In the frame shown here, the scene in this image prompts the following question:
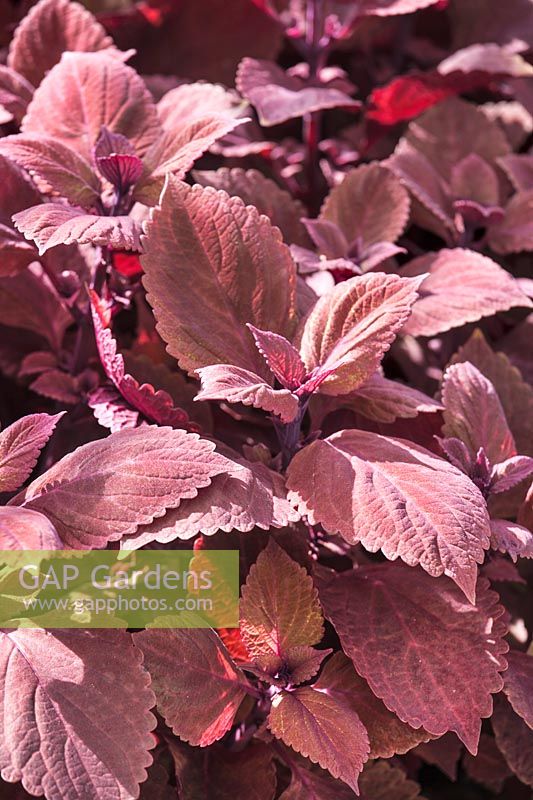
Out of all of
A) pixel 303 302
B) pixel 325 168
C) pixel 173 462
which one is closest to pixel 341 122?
pixel 325 168

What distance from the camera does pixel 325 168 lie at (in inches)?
40.6

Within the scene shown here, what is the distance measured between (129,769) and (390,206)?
562 millimetres

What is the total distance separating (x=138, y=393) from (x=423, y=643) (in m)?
0.27

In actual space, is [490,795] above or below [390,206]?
below

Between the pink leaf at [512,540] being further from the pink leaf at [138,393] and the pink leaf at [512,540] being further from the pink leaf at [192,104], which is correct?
the pink leaf at [192,104]

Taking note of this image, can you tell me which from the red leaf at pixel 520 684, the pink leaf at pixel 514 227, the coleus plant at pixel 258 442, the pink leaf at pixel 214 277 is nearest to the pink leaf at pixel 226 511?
the coleus plant at pixel 258 442

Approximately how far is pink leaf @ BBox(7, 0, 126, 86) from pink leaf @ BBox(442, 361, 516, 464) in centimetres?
A: 50

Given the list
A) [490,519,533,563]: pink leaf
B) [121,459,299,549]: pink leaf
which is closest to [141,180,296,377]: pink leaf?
[121,459,299,549]: pink leaf

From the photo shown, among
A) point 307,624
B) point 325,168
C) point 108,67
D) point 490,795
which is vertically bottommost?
point 490,795

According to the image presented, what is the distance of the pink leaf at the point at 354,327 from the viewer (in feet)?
2.25

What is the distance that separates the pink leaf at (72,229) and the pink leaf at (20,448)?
0.12m

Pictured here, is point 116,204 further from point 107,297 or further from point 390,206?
point 390,206

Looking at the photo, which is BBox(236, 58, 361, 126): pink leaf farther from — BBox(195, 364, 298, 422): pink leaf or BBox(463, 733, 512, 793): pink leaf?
BBox(463, 733, 512, 793): pink leaf

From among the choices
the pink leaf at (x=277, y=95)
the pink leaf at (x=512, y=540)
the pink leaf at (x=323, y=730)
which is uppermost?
the pink leaf at (x=277, y=95)
